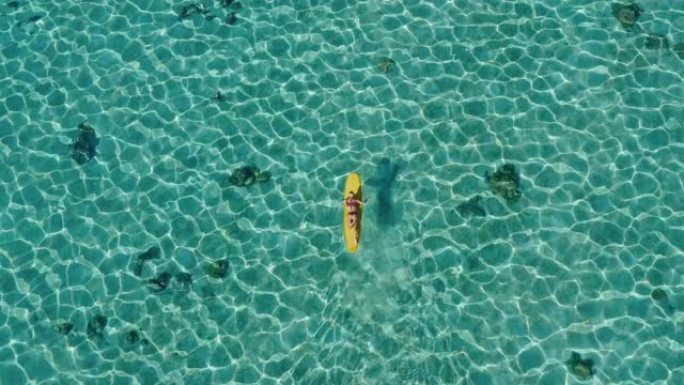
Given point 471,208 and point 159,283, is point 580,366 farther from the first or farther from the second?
point 159,283

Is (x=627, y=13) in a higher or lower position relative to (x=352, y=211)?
higher

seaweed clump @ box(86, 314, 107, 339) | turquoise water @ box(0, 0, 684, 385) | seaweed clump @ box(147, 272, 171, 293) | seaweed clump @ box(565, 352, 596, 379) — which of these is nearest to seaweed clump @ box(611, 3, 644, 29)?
turquoise water @ box(0, 0, 684, 385)

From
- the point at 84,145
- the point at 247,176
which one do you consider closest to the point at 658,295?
the point at 247,176

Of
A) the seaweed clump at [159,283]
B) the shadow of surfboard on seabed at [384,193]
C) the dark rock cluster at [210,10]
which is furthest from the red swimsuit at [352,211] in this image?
the dark rock cluster at [210,10]

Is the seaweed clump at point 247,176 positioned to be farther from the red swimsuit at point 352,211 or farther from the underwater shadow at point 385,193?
the underwater shadow at point 385,193

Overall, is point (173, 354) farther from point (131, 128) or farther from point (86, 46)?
point (86, 46)

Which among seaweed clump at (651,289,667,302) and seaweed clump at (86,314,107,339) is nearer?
seaweed clump at (651,289,667,302)

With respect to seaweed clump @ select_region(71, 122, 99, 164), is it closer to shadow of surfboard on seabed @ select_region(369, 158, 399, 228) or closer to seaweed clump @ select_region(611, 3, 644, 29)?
shadow of surfboard on seabed @ select_region(369, 158, 399, 228)
